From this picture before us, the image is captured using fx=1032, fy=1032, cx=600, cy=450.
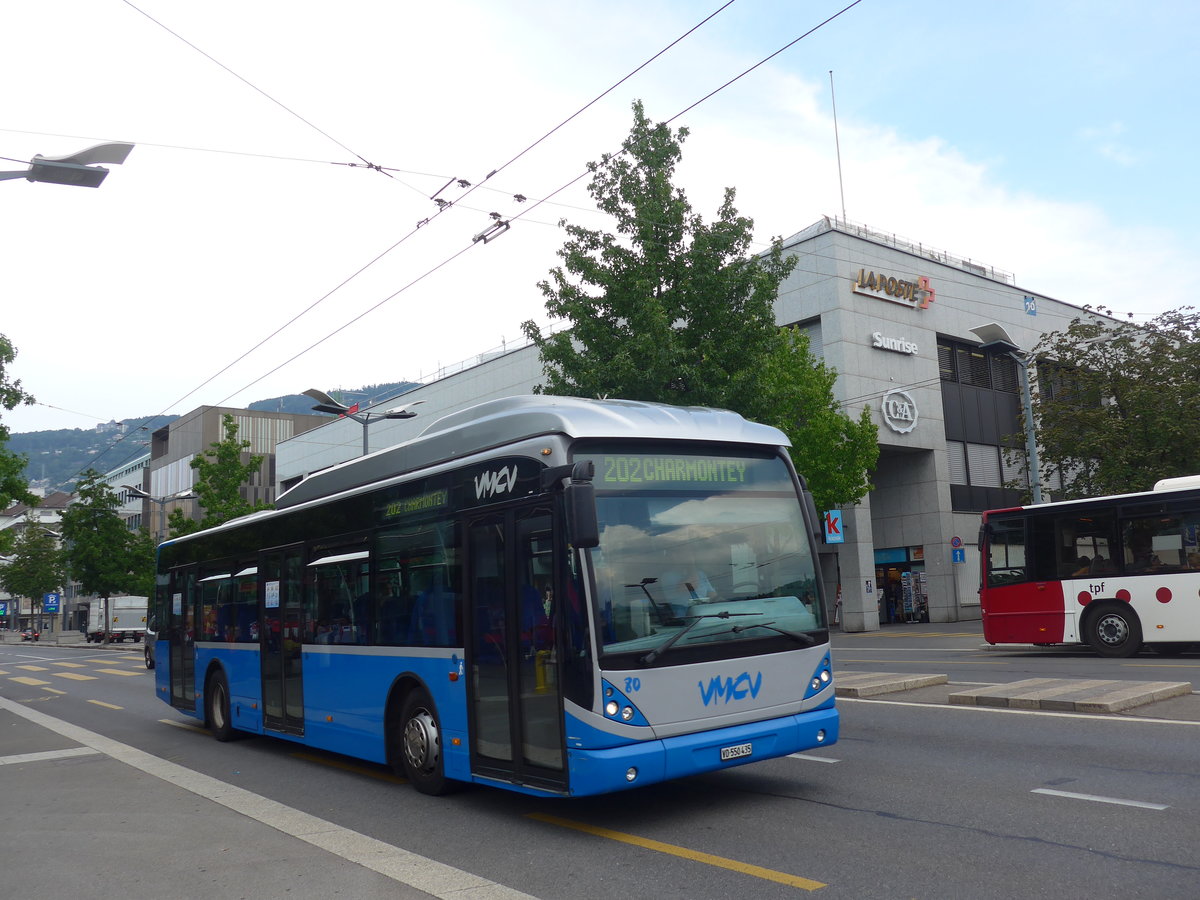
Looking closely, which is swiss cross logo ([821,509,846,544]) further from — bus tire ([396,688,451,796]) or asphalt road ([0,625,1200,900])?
bus tire ([396,688,451,796])

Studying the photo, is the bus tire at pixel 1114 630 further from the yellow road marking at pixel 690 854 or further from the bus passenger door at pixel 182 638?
the bus passenger door at pixel 182 638

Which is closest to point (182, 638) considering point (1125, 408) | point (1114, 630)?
point (1114, 630)

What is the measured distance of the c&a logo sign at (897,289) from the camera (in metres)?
35.4

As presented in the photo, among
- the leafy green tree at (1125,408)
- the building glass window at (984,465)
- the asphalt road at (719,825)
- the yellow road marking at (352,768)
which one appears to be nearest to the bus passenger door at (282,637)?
the yellow road marking at (352,768)

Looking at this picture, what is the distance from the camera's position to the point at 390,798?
849 cm

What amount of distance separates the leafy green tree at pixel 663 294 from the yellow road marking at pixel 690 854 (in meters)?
13.3

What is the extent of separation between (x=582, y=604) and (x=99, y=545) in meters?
58.3

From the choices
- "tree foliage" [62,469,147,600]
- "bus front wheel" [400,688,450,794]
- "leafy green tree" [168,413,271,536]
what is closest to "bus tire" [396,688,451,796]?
"bus front wheel" [400,688,450,794]

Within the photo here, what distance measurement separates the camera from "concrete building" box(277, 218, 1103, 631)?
1371 inches

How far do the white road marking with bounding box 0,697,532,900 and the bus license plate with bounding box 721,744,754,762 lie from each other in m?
1.86

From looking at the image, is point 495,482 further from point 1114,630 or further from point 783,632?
point 1114,630

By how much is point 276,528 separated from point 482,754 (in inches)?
200

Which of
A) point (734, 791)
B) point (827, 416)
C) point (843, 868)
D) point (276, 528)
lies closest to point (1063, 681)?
point (734, 791)

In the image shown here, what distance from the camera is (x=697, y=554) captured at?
7109mm
